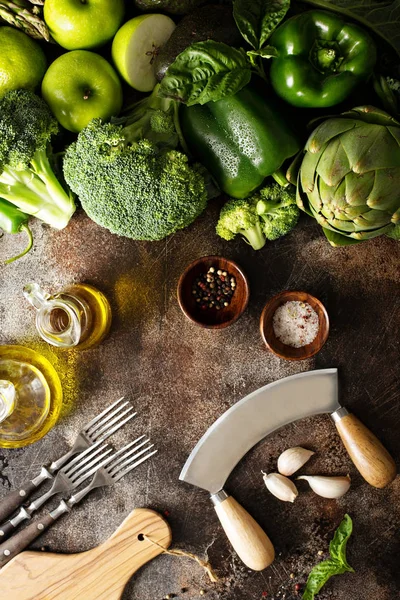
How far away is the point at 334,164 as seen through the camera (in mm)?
1317

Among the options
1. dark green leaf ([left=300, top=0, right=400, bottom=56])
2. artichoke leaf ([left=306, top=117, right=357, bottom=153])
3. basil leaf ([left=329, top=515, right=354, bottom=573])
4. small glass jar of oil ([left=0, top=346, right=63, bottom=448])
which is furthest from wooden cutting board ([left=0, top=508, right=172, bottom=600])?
dark green leaf ([left=300, top=0, right=400, bottom=56])

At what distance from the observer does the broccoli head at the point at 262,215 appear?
1.54 m

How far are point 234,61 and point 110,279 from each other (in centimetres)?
71

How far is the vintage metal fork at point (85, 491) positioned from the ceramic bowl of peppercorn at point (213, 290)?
426 mm

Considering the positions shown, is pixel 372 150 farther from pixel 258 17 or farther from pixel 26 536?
pixel 26 536

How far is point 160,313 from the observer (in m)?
1.73

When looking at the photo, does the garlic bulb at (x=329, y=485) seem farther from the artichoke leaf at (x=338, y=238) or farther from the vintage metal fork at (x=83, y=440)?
the artichoke leaf at (x=338, y=238)

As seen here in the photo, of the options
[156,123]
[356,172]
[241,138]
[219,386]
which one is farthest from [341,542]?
[156,123]

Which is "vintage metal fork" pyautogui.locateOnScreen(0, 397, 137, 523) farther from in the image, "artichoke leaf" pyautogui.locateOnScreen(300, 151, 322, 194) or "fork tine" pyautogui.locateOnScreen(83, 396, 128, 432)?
"artichoke leaf" pyautogui.locateOnScreen(300, 151, 322, 194)

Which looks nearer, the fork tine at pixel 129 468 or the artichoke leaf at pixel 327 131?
the artichoke leaf at pixel 327 131

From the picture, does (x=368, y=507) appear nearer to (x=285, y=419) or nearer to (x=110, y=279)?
(x=285, y=419)

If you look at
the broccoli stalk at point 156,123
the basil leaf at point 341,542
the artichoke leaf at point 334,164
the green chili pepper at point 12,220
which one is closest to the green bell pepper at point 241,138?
the broccoli stalk at point 156,123

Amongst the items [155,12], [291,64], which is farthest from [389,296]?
[155,12]

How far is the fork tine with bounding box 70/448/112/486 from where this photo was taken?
1701 millimetres
